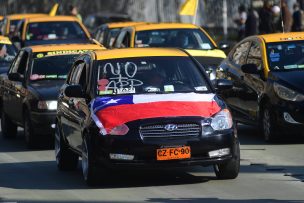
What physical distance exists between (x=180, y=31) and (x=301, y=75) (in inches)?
271

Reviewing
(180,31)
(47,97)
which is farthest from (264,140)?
(180,31)

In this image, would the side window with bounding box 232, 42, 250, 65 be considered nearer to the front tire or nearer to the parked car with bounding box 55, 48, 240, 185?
the parked car with bounding box 55, 48, 240, 185

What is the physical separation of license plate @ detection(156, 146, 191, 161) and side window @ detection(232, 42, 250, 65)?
6237 mm

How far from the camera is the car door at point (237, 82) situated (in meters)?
17.8

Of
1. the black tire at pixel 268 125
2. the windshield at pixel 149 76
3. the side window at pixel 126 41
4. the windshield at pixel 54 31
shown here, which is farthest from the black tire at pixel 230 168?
the windshield at pixel 54 31

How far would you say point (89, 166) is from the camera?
40.9 ft

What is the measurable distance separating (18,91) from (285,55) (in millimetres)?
4266

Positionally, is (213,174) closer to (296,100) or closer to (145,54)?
(145,54)

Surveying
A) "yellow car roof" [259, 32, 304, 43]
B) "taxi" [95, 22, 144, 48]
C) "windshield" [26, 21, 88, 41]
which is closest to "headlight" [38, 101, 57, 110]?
"yellow car roof" [259, 32, 304, 43]

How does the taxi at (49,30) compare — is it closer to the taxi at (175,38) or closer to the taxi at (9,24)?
the taxi at (9,24)

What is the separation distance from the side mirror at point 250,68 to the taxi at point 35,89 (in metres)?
2.70

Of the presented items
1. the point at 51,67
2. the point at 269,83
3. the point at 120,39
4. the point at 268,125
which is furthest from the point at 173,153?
the point at 120,39

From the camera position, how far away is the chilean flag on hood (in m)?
12.3

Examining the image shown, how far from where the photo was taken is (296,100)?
637 inches
